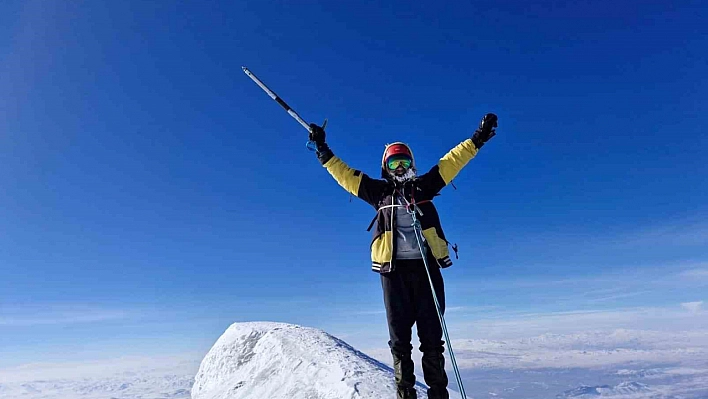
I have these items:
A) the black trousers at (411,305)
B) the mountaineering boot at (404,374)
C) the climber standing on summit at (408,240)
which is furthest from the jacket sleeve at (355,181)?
the mountaineering boot at (404,374)

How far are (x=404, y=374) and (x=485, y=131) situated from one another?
3549 millimetres

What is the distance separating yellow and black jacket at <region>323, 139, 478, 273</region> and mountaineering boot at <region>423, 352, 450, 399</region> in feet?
4.02

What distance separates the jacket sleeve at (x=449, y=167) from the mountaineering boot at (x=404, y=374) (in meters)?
2.33

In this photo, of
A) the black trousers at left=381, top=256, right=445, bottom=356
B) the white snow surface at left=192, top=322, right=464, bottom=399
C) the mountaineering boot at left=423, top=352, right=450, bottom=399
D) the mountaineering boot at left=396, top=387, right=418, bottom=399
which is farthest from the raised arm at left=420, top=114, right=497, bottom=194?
the white snow surface at left=192, top=322, right=464, bottom=399

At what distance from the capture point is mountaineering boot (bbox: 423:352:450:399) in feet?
19.0

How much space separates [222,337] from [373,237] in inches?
256

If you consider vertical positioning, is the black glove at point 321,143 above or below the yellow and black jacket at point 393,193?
above

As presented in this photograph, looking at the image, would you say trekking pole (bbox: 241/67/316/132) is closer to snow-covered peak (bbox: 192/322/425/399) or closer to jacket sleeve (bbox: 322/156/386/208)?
jacket sleeve (bbox: 322/156/386/208)

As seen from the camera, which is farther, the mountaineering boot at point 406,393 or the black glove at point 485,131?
the black glove at point 485,131

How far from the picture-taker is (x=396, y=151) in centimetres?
659

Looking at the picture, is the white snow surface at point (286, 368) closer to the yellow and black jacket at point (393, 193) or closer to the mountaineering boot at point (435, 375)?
the mountaineering boot at point (435, 375)

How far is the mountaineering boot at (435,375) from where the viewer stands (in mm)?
5785

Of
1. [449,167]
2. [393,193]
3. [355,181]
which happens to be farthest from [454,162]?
[355,181]

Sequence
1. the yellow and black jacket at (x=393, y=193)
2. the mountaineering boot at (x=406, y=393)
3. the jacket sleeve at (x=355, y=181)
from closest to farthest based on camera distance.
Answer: the mountaineering boot at (x=406, y=393), the yellow and black jacket at (x=393, y=193), the jacket sleeve at (x=355, y=181)
